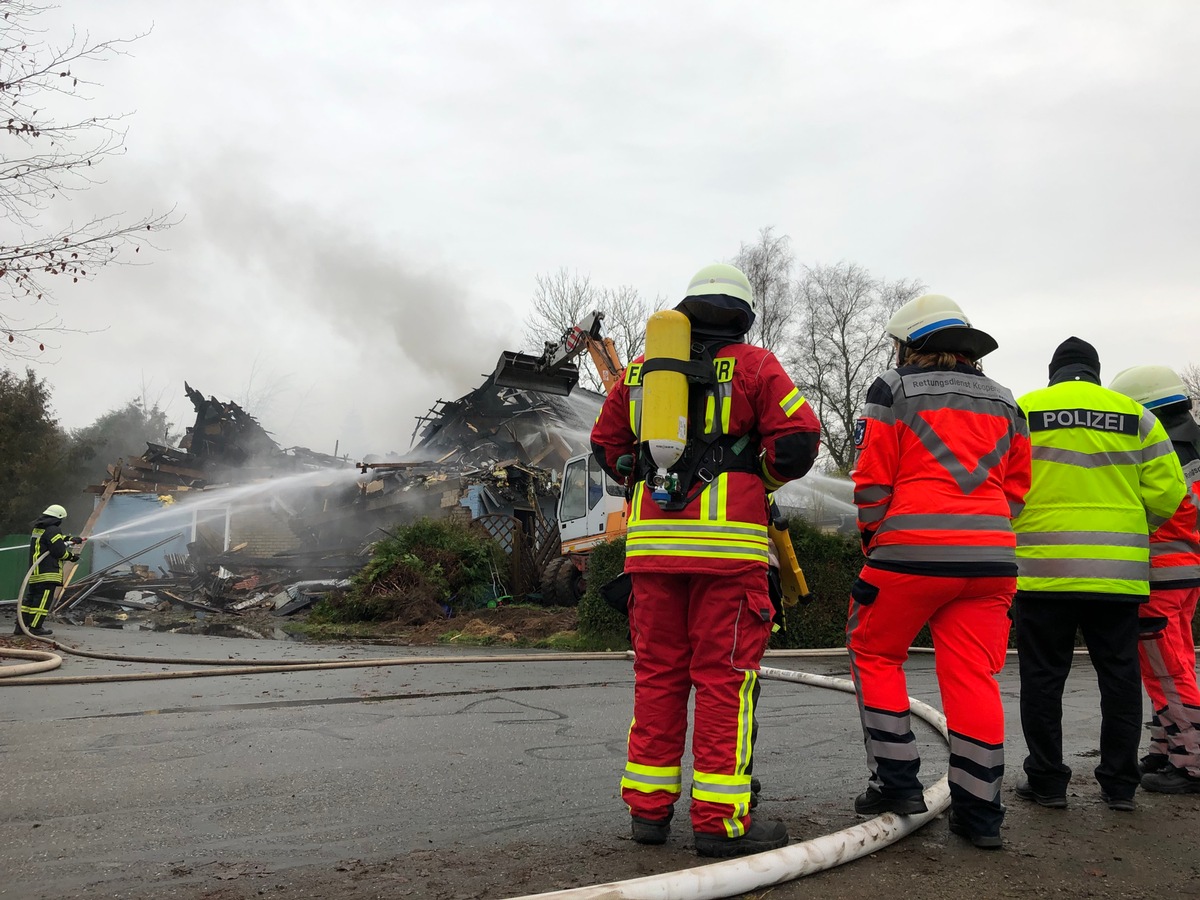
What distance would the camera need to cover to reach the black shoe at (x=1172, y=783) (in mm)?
3602

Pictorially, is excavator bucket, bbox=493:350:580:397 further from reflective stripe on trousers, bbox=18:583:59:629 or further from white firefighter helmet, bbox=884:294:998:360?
white firefighter helmet, bbox=884:294:998:360

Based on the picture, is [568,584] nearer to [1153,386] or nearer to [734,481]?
[1153,386]

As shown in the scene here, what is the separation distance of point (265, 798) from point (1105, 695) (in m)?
3.16

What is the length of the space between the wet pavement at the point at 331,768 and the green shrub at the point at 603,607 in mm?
3771

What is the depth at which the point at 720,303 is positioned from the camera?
3.15 meters

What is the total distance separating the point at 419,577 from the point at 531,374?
4749 mm

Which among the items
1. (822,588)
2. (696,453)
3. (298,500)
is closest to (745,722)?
(696,453)

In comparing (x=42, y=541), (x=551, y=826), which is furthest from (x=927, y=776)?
(x=42, y=541)

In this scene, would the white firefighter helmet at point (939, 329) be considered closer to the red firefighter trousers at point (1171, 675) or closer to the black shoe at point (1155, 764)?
the red firefighter trousers at point (1171, 675)

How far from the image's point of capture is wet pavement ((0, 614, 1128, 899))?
8.98ft

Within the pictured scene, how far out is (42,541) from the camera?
12570 millimetres

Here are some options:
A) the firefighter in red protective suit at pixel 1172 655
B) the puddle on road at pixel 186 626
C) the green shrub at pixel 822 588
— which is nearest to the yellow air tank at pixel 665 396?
the firefighter in red protective suit at pixel 1172 655

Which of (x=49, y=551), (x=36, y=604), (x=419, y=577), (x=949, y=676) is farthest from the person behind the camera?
(x=419, y=577)

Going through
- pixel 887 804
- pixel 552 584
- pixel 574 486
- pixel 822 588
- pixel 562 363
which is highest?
pixel 562 363
